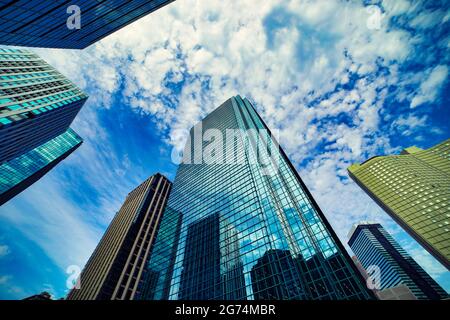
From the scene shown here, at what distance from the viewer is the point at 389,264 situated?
151m

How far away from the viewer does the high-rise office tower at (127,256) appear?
241 ft

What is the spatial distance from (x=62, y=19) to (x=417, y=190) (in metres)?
134

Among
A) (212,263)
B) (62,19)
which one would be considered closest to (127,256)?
(212,263)

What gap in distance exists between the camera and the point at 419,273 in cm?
14888

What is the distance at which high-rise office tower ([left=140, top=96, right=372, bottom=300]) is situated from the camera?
34.3m

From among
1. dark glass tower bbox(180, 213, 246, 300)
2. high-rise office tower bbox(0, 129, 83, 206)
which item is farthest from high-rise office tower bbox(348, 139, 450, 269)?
high-rise office tower bbox(0, 129, 83, 206)

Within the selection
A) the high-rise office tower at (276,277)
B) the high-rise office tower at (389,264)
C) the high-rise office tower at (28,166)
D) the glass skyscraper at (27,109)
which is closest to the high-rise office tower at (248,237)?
the high-rise office tower at (276,277)

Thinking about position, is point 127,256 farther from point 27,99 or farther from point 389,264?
point 389,264

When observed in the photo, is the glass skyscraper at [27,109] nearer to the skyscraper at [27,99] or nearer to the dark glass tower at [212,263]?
the skyscraper at [27,99]

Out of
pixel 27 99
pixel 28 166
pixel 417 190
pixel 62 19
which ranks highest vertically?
pixel 28 166

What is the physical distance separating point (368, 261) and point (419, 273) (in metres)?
33.4
